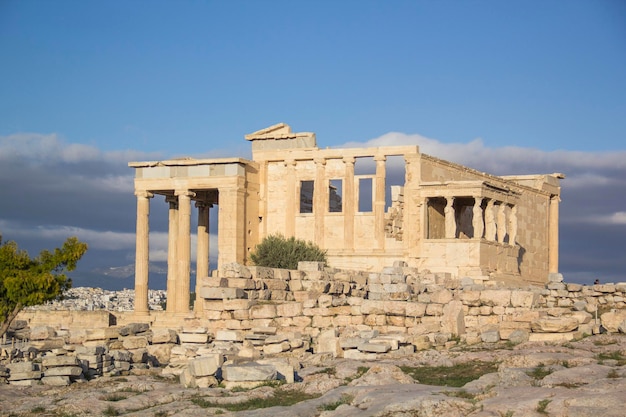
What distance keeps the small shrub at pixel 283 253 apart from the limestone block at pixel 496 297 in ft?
56.7

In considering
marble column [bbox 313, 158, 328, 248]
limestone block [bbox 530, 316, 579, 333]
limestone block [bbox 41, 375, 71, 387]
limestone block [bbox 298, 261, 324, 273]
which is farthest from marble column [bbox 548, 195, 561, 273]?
limestone block [bbox 41, 375, 71, 387]

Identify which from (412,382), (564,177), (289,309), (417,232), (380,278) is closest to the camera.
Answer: (412,382)

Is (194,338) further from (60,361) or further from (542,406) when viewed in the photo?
(542,406)

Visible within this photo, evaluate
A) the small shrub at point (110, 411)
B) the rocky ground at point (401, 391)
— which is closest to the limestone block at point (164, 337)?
the rocky ground at point (401, 391)

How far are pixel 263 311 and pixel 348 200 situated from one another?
20126 millimetres

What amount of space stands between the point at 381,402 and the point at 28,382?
7495 millimetres

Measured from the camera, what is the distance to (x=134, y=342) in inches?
942

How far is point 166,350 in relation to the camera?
23859mm

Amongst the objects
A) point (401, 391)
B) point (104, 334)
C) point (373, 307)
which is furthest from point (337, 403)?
point (104, 334)

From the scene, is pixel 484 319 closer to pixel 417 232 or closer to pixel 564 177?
pixel 417 232

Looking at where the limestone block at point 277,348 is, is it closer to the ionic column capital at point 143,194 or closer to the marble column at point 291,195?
the marble column at point 291,195

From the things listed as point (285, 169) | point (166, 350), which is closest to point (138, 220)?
point (285, 169)

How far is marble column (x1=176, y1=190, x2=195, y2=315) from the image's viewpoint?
4559 centimetres

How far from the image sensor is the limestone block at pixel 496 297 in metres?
25.0
